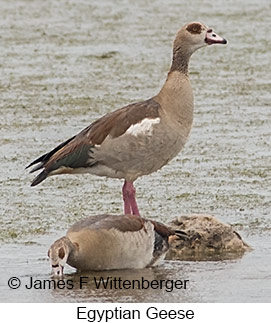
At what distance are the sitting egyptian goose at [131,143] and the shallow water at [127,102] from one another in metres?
0.55

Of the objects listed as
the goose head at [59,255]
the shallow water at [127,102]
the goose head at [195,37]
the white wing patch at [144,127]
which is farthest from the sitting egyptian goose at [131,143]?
the goose head at [59,255]

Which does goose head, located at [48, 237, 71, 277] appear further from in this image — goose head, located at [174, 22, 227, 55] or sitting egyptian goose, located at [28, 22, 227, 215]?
goose head, located at [174, 22, 227, 55]

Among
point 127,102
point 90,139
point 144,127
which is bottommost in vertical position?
point 127,102

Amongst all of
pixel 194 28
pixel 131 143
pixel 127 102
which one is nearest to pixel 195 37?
pixel 194 28

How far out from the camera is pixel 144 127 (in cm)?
980

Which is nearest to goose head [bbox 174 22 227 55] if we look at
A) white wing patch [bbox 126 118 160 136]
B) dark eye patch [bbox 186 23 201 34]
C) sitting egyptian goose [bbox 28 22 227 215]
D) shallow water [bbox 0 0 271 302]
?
dark eye patch [bbox 186 23 201 34]

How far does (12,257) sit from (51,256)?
29.1 inches

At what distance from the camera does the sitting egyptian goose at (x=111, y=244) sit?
8.66 m

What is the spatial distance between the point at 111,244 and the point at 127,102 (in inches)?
227

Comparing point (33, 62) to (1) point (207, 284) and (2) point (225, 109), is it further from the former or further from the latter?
(1) point (207, 284)

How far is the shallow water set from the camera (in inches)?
352

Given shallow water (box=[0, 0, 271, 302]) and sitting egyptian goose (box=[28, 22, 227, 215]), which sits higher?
sitting egyptian goose (box=[28, 22, 227, 215])

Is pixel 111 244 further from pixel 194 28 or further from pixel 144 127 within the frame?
pixel 194 28

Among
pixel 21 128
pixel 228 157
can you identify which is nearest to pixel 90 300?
pixel 228 157
